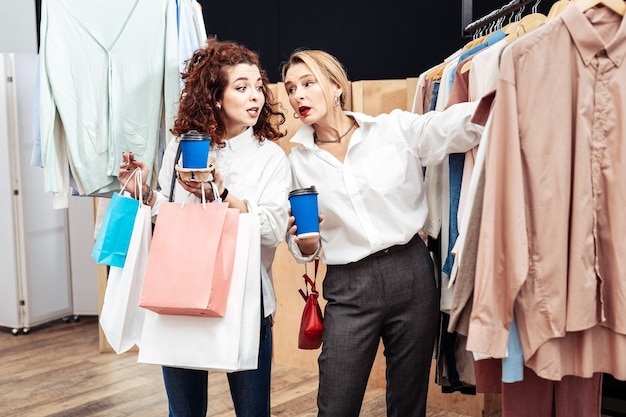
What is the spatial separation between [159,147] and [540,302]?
168 cm

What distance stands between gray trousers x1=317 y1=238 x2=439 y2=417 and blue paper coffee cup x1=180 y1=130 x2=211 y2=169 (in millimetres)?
555

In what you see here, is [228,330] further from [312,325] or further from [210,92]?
[210,92]

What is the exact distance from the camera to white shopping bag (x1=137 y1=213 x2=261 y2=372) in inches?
75.4

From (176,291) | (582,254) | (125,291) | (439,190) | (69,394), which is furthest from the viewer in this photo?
(69,394)

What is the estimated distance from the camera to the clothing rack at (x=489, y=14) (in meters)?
2.21

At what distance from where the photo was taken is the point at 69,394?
3.76 metres

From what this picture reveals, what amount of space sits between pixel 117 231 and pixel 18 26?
14.7 ft

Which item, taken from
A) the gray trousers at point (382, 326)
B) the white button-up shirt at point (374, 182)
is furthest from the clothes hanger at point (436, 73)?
the gray trousers at point (382, 326)

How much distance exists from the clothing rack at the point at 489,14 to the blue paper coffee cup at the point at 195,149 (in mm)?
1039

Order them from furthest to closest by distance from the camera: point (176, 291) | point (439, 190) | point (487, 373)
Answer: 1. point (439, 190)
2. point (176, 291)
3. point (487, 373)

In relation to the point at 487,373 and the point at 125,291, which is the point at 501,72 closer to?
the point at 487,373

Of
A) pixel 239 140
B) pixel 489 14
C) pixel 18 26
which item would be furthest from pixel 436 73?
pixel 18 26

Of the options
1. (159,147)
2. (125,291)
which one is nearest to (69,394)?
(159,147)

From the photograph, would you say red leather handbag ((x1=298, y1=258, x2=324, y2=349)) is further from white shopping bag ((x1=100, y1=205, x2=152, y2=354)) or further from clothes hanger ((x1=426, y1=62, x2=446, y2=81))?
clothes hanger ((x1=426, y1=62, x2=446, y2=81))
